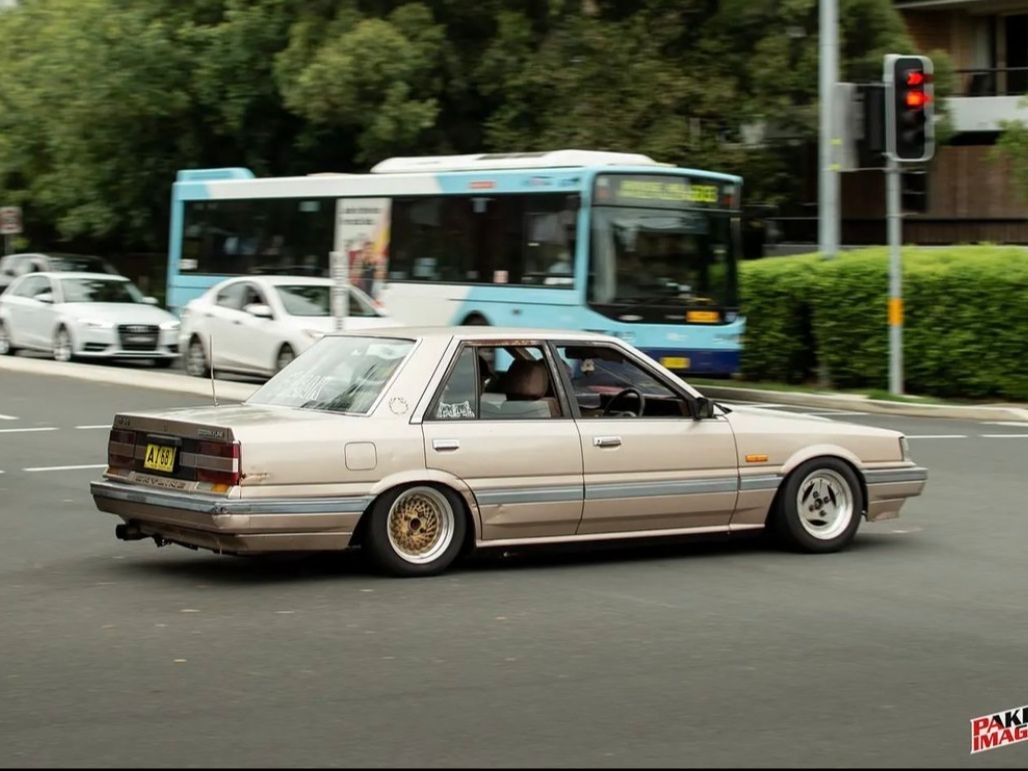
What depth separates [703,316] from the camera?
78.7 ft

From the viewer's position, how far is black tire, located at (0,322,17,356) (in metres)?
30.3

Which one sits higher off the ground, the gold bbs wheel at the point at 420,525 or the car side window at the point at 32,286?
the car side window at the point at 32,286

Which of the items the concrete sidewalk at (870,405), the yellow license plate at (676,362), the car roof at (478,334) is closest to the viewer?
the car roof at (478,334)

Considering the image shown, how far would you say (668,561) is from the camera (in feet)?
35.0

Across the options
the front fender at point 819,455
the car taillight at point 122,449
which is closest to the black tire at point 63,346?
the car taillight at point 122,449

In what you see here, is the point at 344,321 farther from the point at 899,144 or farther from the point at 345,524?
the point at 345,524

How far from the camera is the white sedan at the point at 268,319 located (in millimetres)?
23422

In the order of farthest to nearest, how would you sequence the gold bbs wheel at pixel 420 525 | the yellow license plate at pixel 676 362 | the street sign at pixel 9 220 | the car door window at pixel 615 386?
the street sign at pixel 9 220, the yellow license plate at pixel 676 362, the car door window at pixel 615 386, the gold bbs wheel at pixel 420 525

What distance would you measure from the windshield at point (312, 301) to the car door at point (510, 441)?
13422mm

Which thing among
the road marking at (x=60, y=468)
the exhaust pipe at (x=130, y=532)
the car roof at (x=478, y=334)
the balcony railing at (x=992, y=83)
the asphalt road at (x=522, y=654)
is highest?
the balcony railing at (x=992, y=83)

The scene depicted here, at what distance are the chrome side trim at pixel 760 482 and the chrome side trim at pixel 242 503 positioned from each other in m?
2.36

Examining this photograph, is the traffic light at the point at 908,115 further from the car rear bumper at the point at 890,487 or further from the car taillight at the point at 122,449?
the car taillight at the point at 122,449

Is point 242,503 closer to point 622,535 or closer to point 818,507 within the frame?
point 622,535

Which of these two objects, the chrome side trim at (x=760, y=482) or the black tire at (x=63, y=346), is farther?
the black tire at (x=63, y=346)
